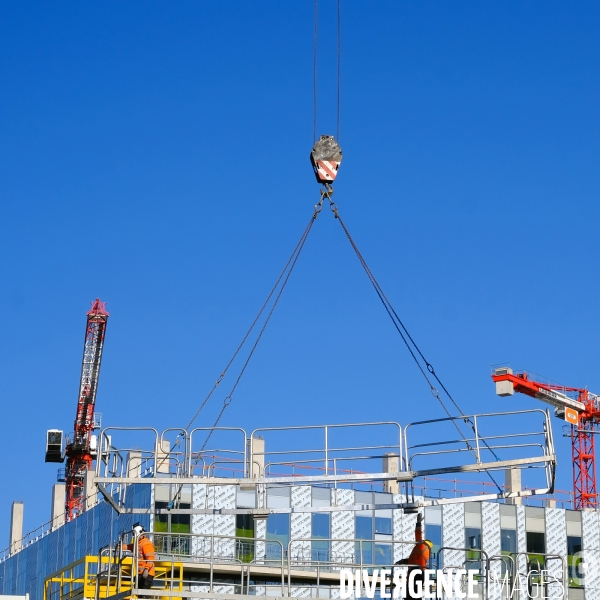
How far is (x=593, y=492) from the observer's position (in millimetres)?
99812

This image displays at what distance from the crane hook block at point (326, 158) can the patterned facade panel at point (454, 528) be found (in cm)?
2841

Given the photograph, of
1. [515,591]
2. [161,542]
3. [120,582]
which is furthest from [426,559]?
[161,542]

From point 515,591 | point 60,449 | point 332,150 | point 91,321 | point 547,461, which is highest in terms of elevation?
point 91,321

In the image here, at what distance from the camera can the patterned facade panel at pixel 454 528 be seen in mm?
56531

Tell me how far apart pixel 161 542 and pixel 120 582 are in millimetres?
24302

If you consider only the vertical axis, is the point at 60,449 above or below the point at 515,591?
above

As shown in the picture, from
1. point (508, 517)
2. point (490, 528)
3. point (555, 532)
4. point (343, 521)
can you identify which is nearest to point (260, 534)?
point (343, 521)

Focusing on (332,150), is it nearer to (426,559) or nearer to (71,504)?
(426,559)

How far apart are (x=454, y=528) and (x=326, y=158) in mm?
29807

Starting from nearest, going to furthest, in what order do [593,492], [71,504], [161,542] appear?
[161,542] → [593,492] → [71,504]

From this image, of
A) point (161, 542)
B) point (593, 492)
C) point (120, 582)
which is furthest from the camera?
point (593, 492)

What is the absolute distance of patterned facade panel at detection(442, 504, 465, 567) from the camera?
2226 inches

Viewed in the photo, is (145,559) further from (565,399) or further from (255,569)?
(565,399)

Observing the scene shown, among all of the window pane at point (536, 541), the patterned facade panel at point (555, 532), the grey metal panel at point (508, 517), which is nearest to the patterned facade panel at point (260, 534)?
the grey metal panel at point (508, 517)
